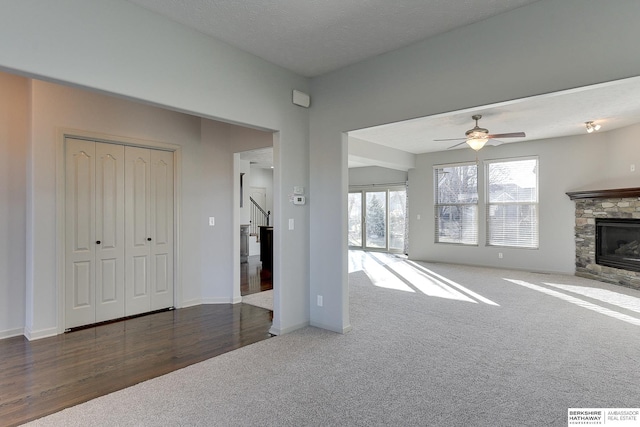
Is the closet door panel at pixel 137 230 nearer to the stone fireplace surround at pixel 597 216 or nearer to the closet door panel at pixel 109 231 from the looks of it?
the closet door panel at pixel 109 231

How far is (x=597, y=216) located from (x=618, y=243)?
0.58 m

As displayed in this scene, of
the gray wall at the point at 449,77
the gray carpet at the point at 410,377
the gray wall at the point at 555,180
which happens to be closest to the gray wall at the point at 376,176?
the gray wall at the point at 555,180

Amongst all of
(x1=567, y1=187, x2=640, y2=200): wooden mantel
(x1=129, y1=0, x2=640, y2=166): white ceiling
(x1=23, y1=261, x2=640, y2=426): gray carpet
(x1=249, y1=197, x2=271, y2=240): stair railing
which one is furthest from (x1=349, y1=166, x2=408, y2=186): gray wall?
→ (x1=23, y1=261, x2=640, y2=426): gray carpet

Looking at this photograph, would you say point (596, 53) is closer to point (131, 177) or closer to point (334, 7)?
point (334, 7)

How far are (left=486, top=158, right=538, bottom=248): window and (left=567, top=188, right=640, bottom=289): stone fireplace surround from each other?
78 cm

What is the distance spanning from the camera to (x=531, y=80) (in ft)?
8.46

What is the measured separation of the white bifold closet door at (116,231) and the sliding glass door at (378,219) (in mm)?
7202

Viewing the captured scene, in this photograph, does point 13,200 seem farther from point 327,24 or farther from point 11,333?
point 327,24

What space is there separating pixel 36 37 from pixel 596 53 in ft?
12.1

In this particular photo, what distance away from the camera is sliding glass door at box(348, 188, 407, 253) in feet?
33.9

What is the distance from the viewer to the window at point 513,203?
7.39 meters

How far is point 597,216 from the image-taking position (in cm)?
639

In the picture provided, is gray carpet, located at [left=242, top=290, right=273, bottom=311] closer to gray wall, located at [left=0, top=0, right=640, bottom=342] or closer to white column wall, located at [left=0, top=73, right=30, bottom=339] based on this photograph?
gray wall, located at [left=0, top=0, right=640, bottom=342]

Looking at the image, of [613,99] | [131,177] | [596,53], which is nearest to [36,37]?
[131,177]
